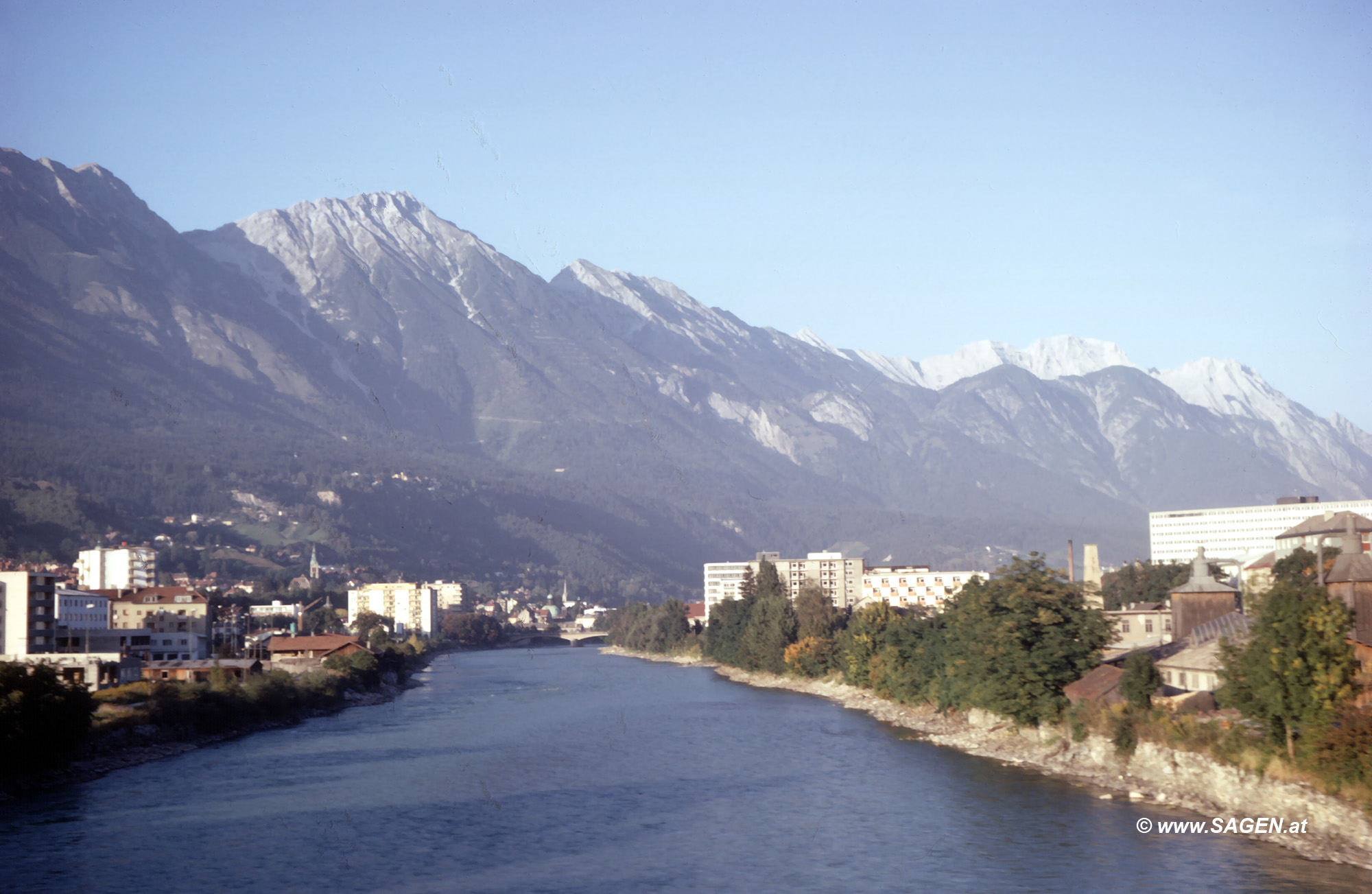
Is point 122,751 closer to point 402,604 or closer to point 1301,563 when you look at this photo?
point 1301,563

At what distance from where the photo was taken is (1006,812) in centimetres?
3391

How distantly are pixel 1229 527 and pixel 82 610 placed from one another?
142m

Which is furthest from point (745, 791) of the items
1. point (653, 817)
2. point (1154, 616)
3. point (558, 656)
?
point (558, 656)

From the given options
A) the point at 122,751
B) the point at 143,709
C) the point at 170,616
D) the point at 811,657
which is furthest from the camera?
the point at 170,616

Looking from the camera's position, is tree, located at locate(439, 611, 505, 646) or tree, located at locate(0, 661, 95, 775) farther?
tree, located at locate(439, 611, 505, 646)

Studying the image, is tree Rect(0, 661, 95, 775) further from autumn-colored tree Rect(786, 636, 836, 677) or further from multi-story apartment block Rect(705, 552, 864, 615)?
multi-story apartment block Rect(705, 552, 864, 615)

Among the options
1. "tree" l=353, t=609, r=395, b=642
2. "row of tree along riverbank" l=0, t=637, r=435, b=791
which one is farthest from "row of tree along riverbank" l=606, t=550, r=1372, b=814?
"tree" l=353, t=609, r=395, b=642

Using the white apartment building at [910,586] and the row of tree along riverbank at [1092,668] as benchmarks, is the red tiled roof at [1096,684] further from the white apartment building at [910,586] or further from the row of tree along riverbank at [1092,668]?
the white apartment building at [910,586]

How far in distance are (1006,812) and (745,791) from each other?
8.68m

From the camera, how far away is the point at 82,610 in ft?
283

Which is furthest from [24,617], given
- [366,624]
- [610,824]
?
[366,624]

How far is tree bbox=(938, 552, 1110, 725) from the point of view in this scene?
43.5 metres

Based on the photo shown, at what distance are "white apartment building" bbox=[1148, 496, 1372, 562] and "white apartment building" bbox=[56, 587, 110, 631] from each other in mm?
117856

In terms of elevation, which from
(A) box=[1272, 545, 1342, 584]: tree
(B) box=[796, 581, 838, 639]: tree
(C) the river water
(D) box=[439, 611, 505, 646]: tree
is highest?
(A) box=[1272, 545, 1342, 584]: tree
